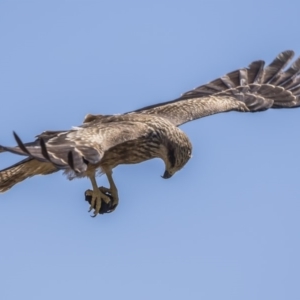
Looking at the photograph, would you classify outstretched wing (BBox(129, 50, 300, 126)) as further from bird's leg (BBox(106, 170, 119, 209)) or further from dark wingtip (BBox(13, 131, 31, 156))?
dark wingtip (BBox(13, 131, 31, 156))

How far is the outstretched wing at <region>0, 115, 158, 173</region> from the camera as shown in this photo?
13906 mm

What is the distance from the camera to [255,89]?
20219 mm

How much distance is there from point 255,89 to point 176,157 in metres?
3.71

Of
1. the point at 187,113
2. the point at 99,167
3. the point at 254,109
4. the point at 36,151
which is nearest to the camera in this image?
the point at 36,151

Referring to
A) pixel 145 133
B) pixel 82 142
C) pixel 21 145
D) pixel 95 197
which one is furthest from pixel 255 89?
pixel 21 145

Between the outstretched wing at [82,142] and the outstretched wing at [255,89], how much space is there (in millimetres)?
2357

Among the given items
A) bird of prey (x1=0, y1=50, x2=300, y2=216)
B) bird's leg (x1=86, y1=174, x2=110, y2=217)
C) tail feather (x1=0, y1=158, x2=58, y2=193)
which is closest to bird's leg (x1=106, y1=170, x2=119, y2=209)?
bird of prey (x1=0, y1=50, x2=300, y2=216)

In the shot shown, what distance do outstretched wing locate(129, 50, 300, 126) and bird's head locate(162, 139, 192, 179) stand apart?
1748mm

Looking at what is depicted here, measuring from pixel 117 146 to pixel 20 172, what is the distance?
3.96 ft

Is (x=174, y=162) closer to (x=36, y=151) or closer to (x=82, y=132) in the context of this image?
(x=82, y=132)

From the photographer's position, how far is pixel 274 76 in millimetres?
20578

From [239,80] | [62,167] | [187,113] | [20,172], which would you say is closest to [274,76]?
[239,80]

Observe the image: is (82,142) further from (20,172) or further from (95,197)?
(95,197)

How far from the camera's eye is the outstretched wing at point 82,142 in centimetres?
1391
